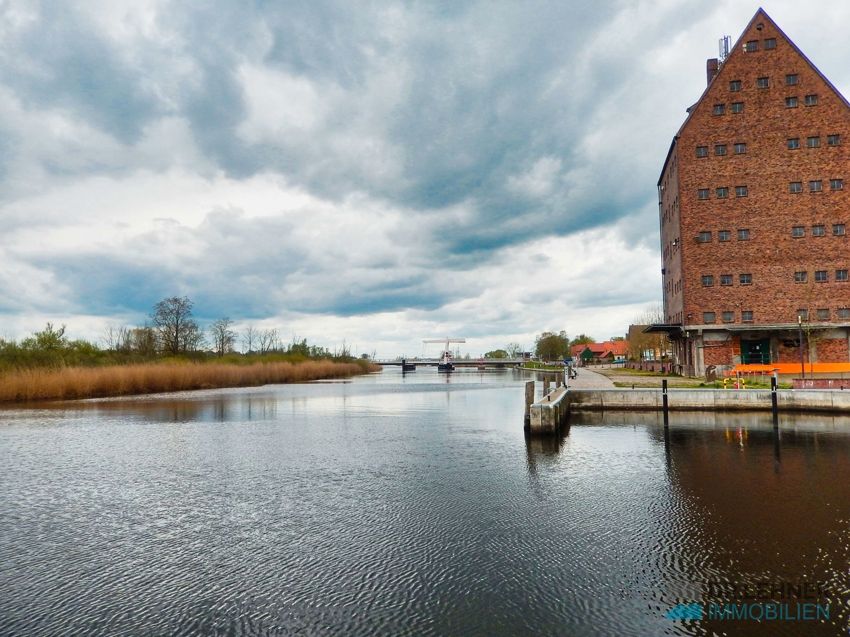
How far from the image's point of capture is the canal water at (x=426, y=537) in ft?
21.5

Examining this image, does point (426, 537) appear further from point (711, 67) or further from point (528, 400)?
point (711, 67)

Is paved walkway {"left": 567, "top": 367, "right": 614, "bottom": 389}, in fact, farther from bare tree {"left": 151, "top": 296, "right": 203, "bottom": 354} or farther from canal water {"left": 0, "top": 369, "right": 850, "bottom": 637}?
bare tree {"left": 151, "top": 296, "right": 203, "bottom": 354}

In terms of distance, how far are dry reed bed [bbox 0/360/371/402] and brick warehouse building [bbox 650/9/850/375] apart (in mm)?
41347

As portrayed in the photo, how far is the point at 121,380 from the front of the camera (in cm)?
4228

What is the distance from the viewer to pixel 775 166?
146ft

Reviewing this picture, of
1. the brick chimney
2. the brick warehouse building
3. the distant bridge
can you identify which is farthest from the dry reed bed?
the distant bridge

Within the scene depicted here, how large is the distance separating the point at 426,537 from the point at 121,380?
39.8 metres

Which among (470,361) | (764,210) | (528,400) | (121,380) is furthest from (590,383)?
(470,361)

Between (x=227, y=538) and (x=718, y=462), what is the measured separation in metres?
12.8

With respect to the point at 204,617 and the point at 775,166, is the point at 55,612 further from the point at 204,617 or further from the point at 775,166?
the point at 775,166

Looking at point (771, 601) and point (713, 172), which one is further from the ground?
point (713, 172)

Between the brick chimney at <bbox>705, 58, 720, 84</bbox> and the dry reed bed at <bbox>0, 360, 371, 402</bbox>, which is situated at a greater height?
the brick chimney at <bbox>705, 58, 720, 84</bbox>

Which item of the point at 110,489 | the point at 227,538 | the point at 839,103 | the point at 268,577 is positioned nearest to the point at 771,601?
the point at 268,577

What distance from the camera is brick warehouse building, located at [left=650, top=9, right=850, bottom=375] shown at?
4338 centimetres
